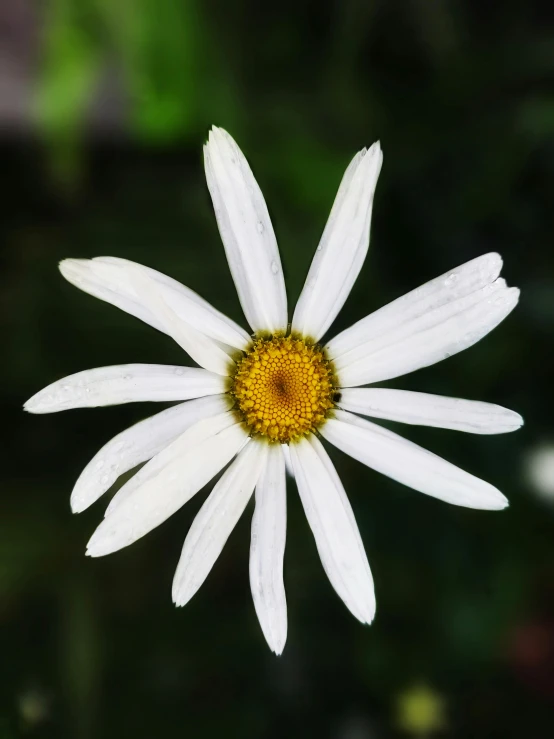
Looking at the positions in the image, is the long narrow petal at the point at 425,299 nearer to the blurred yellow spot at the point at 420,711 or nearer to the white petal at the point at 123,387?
the white petal at the point at 123,387

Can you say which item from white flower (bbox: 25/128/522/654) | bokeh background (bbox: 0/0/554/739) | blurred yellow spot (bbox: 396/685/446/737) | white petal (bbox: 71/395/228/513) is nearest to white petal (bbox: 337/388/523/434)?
white flower (bbox: 25/128/522/654)

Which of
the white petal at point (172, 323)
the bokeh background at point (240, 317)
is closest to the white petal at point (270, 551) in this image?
the white petal at point (172, 323)

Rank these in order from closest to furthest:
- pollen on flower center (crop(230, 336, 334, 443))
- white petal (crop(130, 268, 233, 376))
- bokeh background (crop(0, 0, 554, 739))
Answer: white petal (crop(130, 268, 233, 376))
pollen on flower center (crop(230, 336, 334, 443))
bokeh background (crop(0, 0, 554, 739))

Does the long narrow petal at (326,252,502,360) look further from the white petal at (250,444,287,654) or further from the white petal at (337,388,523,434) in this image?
the white petal at (250,444,287,654)

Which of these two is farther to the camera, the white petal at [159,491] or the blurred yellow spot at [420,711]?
the blurred yellow spot at [420,711]

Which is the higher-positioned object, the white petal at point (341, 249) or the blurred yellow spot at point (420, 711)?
the white petal at point (341, 249)

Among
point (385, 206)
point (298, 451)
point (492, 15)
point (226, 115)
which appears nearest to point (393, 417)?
point (298, 451)

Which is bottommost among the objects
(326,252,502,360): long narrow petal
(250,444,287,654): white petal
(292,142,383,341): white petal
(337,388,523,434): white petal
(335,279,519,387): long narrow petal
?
(250,444,287,654): white petal
